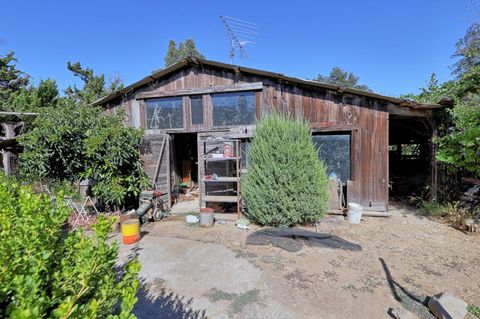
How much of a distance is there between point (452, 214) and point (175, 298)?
5918 millimetres

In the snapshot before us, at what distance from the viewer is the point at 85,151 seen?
19.0 ft

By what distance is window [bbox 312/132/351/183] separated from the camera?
6195 millimetres

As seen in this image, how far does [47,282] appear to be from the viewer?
1.23 m

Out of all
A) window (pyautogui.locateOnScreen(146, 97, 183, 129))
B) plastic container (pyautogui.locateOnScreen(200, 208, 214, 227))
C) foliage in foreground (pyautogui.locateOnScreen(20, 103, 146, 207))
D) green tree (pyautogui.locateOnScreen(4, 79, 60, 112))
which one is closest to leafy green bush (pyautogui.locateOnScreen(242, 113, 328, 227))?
plastic container (pyautogui.locateOnScreen(200, 208, 214, 227))

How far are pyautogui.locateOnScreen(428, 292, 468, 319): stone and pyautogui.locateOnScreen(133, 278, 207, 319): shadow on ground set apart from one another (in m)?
2.40

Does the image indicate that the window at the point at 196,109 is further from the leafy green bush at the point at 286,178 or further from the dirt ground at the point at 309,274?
the dirt ground at the point at 309,274

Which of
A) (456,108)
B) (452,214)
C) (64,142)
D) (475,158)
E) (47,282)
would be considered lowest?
(452,214)

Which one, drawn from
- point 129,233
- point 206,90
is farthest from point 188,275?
point 206,90

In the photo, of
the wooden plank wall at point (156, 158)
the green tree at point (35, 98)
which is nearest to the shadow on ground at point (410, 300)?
the wooden plank wall at point (156, 158)

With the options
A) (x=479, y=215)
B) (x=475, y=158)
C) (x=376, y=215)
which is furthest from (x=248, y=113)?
(x=479, y=215)

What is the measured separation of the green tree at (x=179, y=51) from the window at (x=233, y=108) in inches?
878

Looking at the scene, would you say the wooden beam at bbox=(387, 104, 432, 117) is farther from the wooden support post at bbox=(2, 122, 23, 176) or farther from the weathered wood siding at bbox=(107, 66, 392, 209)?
the wooden support post at bbox=(2, 122, 23, 176)

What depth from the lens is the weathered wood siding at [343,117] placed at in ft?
19.5

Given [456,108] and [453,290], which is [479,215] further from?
[453,290]
